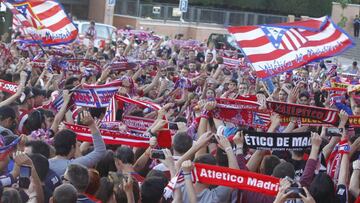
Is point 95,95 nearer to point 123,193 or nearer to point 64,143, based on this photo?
point 64,143

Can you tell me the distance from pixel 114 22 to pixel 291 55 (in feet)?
128

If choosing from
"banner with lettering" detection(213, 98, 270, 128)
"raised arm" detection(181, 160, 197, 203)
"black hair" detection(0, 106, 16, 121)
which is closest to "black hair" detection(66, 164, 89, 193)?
"raised arm" detection(181, 160, 197, 203)

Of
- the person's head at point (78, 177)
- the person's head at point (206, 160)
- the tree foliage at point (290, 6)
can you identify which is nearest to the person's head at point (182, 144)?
the person's head at point (206, 160)

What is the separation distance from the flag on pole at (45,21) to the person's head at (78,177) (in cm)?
1157

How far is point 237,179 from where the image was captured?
7289 mm

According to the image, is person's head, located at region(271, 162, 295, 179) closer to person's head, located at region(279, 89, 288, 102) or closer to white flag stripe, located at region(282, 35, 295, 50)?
person's head, located at region(279, 89, 288, 102)

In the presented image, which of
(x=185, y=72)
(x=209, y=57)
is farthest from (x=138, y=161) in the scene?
(x=209, y=57)

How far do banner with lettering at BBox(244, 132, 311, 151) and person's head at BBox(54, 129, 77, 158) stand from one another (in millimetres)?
1444

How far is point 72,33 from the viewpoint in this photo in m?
18.7

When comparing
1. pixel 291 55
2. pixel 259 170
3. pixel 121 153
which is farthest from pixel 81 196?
pixel 291 55

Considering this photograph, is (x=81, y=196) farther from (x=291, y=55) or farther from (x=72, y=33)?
(x=72, y=33)

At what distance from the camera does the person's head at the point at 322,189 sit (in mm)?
7914

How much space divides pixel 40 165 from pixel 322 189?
221cm

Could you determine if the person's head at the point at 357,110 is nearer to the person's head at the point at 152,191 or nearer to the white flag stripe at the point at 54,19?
the person's head at the point at 152,191
